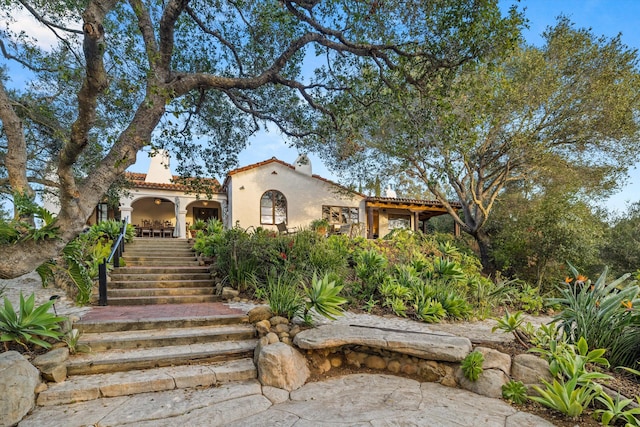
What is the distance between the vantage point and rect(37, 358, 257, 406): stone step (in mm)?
2910

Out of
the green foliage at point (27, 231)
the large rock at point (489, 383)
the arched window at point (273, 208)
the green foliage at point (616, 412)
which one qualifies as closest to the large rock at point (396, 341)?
the large rock at point (489, 383)

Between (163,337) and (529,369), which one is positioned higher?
(163,337)

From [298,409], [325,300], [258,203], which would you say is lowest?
[298,409]

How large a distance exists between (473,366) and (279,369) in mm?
2062

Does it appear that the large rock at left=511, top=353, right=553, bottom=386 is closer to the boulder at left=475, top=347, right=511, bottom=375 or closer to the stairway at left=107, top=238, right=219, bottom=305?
the boulder at left=475, top=347, right=511, bottom=375

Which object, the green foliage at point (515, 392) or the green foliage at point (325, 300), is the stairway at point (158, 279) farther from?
the green foliage at point (515, 392)

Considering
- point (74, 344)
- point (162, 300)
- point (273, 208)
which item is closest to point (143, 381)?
point (74, 344)

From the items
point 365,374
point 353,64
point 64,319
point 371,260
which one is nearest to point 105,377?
point 64,319

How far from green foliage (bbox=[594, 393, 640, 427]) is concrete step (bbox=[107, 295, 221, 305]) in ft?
19.4

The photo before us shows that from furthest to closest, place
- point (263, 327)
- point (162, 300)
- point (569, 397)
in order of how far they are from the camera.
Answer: point (162, 300), point (263, 327), point (569, 397)

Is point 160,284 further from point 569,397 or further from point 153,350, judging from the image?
point 569,397

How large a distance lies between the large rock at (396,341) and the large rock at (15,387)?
99.5 inches

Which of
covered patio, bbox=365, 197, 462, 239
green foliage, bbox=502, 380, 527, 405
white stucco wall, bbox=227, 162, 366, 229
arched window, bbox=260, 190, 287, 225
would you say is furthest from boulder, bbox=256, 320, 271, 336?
covered patio, bbox=365, 197, 462, 239

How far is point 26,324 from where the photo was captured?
3260 mm
